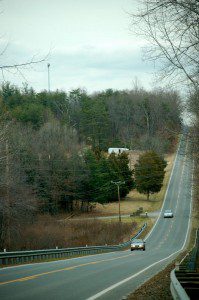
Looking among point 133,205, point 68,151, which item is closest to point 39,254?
point 68,151

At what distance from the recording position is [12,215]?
41.8 metres

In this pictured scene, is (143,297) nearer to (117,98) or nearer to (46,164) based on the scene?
(46,164)

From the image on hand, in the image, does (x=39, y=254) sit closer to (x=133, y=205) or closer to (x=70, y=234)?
(x=70, y=234)

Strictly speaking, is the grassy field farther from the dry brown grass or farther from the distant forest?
the dry brown grass

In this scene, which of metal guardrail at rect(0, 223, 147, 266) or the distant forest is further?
the distant forest

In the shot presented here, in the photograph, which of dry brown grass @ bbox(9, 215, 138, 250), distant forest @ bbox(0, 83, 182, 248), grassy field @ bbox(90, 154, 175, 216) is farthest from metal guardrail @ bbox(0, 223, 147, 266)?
grassy field @ bbox(90, 154, 175, 216)

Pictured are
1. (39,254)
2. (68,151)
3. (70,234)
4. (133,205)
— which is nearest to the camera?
(39,254)

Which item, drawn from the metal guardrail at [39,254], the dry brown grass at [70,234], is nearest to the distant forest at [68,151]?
the dry brown grass at [70,234]

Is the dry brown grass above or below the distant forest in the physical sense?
below

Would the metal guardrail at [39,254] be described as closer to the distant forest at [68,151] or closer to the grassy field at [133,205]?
the distant forest at [68,151]

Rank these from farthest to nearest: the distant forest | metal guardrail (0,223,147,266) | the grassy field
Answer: the grassy field
the distant forest
metal guardrail (0,223,147,266)

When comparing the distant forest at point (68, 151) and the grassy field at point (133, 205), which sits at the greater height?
the distant forest at point (68, 151)

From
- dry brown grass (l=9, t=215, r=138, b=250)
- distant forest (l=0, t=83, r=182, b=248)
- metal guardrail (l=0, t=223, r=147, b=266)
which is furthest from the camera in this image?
distant forest (l=0, t=83, r=182, b=248)

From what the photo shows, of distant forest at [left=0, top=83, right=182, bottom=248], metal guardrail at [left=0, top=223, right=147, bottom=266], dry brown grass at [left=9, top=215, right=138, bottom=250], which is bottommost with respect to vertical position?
dry brown grass at [left=9, top=215, right=138, bottom=250]
